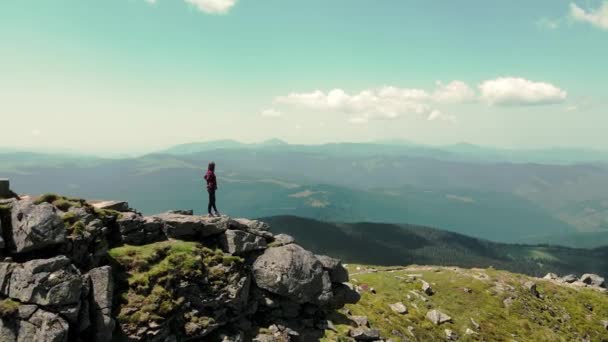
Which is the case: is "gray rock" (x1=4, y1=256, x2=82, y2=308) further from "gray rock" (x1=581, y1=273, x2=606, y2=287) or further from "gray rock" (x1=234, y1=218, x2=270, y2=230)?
"gray rock" (x1=581, y1=273, x2=606, y2=287)

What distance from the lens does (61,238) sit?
2378cm

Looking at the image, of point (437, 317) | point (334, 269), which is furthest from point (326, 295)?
point (437, 317)

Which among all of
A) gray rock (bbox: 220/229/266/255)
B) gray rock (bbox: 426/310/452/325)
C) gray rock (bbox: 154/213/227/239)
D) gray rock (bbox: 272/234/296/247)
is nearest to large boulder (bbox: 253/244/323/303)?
gray rock (bbox: 220/229/266/255)

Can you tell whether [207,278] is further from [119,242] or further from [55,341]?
[55,341]

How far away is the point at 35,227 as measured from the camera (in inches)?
907

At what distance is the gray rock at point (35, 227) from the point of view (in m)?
22.9

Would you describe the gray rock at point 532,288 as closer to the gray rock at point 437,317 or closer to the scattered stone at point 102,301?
the gray rock at point 437,317

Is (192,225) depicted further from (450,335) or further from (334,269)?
(450,335)

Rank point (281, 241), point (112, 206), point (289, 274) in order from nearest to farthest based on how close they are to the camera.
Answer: point (112, 206)
point (289, 274)
point (281, 241)

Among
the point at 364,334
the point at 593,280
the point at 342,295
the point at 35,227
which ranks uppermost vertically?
the point at 35,227

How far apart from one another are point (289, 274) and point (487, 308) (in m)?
42.9

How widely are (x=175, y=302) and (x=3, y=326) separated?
987 centimetres

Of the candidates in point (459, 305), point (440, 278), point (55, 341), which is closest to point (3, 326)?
point (55, 341)

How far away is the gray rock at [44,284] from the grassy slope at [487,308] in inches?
969
